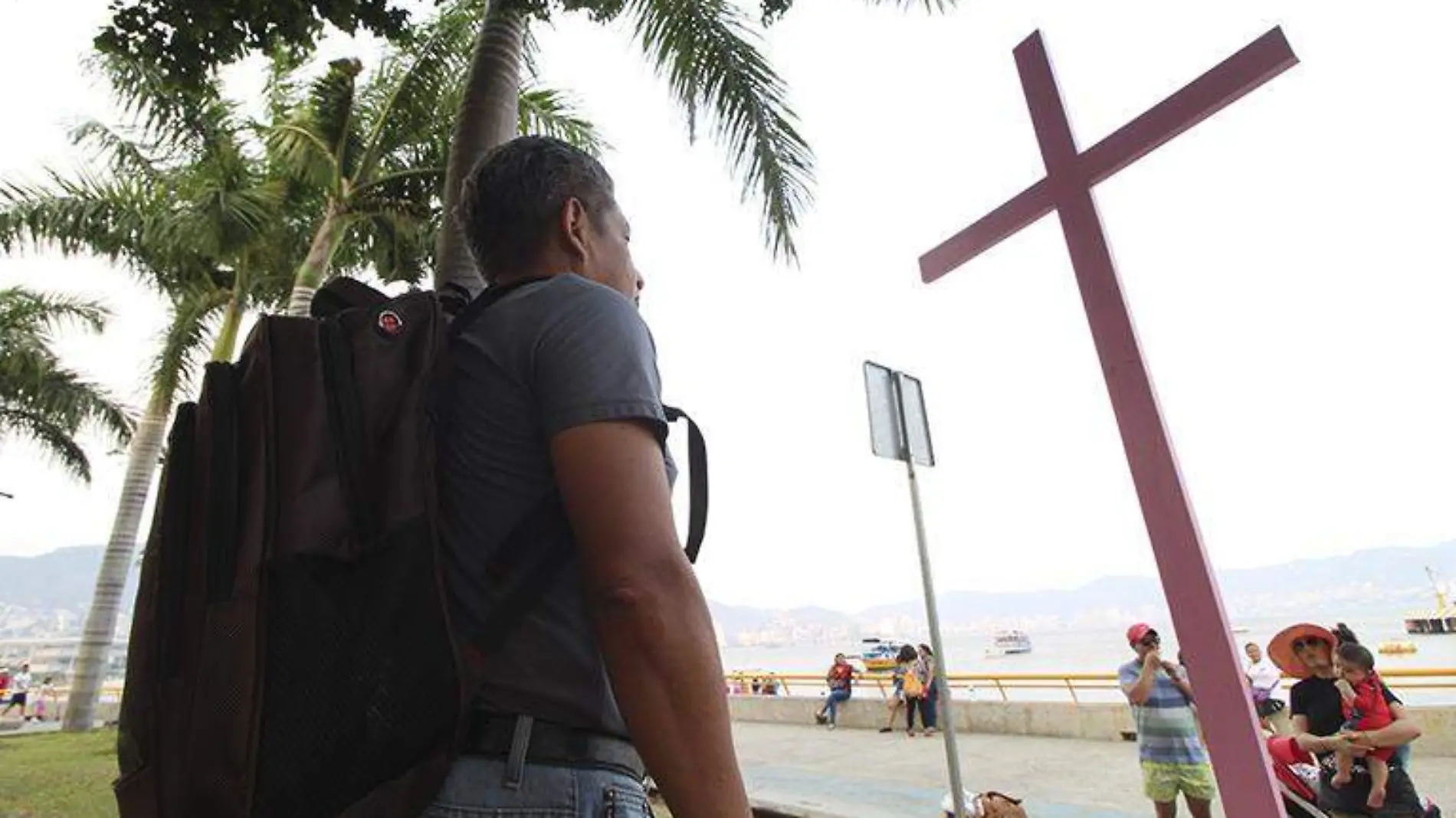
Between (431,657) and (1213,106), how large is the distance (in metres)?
3.78

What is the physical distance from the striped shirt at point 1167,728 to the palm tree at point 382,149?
615cm

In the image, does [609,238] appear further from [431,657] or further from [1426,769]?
[1426,769]

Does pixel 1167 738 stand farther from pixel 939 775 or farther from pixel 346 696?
pixel 346 696

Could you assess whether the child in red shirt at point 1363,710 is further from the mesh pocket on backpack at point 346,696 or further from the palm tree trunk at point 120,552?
the palm tree trunk at point 120,552

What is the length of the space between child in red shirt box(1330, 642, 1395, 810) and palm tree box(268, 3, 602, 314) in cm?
646

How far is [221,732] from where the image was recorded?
2.46 feet

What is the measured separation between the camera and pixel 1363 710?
429 cm

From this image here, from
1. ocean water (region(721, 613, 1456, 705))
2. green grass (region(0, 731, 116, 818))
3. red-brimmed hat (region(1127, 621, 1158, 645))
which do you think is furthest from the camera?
Result: ocean water (region(721, 613, 1456, 705))

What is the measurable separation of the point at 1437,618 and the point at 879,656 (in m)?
35.2

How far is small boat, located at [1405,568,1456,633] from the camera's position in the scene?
37.9 m

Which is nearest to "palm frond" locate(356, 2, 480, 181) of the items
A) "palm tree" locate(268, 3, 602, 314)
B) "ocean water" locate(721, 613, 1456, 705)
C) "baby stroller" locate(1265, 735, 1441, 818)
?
"palm tree" locate(268, 3, 602, 314)

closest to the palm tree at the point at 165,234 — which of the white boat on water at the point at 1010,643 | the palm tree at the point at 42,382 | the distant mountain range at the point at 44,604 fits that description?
the palm tree at the point at 42,382

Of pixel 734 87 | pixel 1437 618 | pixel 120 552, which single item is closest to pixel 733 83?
pixel 734 87

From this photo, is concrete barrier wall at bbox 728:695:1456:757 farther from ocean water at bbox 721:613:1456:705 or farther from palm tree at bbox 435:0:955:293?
palm tree at bbox 435:0:955:293
